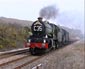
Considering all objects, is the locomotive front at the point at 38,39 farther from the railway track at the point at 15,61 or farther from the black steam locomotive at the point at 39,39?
the railway track at the point at 15,61

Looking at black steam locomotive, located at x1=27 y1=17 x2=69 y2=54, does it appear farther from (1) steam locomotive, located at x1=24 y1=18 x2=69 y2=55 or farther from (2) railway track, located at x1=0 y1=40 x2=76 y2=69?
(2) railway track, located at x1=0 y1=40 x2=76 y2=69

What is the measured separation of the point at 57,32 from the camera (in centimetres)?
3241

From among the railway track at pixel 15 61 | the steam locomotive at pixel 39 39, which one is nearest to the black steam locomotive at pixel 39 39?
the steam locomotive at pixel 39 39

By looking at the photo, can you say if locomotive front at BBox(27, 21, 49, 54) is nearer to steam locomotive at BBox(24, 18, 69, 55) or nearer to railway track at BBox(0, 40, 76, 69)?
steam locomotive at BBox(24, 18, 69, 55)

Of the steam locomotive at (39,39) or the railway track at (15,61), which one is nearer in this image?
the railway track at (15,61)

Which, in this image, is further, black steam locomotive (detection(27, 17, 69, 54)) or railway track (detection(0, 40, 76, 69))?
black steam locomotive (detection(27, 17, 69, 54))

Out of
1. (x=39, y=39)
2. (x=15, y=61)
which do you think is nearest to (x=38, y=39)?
(x=39, y=39)

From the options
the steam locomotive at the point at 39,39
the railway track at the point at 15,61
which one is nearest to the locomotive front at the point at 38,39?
the steam locomotive at the point at 39,39

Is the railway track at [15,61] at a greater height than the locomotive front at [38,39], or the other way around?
the locomotive front at [38,39]

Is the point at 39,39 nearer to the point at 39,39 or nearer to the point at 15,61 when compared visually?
the point at 39,39

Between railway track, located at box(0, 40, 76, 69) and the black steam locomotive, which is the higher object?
the black steam locomotive

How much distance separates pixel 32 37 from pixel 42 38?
3.53 feet

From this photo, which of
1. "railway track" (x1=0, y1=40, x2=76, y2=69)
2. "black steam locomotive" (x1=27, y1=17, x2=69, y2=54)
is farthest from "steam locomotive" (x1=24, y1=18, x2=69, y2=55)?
"railway track" (x1=0, y1=40, x2=76, y2=69)

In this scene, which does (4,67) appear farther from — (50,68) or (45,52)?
(45,52)
